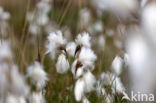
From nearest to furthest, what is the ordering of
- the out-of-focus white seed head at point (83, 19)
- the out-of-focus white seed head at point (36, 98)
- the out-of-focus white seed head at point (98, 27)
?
the out-of-focus white seed head at point (36, 98)
the out-of-focus white seed head at point (83, 19)
the out-of-focus white seed head at point (98, 27)

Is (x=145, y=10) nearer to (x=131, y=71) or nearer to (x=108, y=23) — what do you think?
(x=131, y=71)

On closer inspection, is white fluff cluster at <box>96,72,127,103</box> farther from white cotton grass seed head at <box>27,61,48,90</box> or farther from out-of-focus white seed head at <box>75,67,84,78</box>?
white cotton grass seed head at <box>27,61,48,90</box>

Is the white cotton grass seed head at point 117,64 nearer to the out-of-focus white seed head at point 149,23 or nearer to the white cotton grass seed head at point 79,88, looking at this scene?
the white cotton grass seed head at point 79,88

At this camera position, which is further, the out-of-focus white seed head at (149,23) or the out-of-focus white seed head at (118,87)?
the out-of-focus white seed head at (118,87)

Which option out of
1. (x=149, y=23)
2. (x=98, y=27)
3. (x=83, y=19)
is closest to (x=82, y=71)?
(x=149, y=23)

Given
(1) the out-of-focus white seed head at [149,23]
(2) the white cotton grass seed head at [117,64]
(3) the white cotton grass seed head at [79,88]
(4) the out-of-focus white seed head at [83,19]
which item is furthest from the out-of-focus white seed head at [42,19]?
(1) the out-of-focus white seed head at [149,23]

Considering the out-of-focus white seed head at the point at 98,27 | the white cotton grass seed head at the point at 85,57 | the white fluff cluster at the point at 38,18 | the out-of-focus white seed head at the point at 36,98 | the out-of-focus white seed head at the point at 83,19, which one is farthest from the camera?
the out-of-focus white seed head at the point at 98,27

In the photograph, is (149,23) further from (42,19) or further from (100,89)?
(42,19)

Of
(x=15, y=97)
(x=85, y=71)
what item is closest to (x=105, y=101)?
(x=85, y=71)

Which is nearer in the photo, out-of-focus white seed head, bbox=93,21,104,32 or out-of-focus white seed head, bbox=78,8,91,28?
out-of-focus white seed head, bbox=78,8,91,28

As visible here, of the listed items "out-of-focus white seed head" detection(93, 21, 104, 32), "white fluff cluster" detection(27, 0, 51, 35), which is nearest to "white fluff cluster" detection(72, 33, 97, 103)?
"white fluff cluster" detection(27, 0, 51, 35)

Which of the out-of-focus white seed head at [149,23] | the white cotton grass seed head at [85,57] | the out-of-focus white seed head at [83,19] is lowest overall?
→ the white cotton grass seed head at [85,57]
